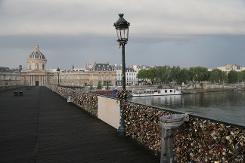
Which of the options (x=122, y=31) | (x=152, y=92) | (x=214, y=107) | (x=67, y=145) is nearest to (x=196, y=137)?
(x=67, y=145)

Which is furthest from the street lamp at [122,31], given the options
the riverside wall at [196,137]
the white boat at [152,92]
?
the white boat at [152,92]

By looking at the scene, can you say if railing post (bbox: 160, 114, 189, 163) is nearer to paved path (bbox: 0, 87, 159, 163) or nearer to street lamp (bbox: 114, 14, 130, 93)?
paved path (bbox: 0, 87, 159, 163)

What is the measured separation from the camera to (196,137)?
921 cm

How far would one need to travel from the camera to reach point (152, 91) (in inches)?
5856

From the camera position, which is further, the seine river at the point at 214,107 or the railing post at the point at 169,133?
the seine river at the point at 214,107

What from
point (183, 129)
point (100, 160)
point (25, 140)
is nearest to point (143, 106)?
point (100, 160)

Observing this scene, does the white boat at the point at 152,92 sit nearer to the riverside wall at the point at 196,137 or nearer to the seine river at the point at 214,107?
the seine river at the point at 214,107

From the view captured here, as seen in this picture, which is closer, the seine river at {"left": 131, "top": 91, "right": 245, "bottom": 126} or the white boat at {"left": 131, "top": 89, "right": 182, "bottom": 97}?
the seine river at {"left": 131, "top": 91, "right": 245, "bottom": 126}

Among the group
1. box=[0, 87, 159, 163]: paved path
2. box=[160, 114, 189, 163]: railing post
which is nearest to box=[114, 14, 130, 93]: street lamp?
box=[0, 87, 159, 163]: paved path

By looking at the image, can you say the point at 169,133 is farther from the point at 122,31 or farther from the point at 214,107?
the point at 214,107

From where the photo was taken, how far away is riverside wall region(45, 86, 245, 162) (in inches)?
299

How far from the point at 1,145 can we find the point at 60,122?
7.54 m

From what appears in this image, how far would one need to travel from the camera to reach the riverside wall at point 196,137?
760cm

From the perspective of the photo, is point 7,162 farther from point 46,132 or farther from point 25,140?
point 46,132
